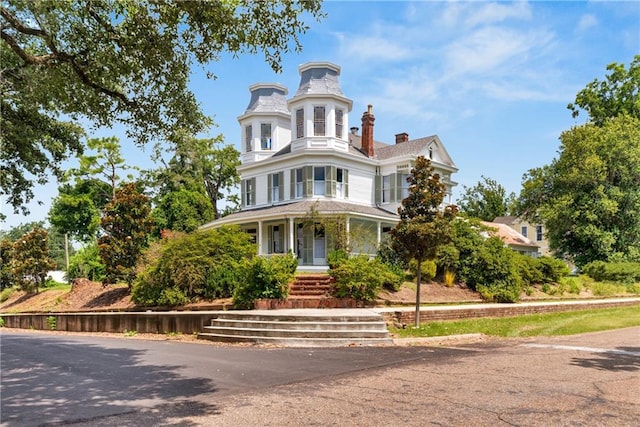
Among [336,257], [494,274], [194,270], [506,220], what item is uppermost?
[506,220]

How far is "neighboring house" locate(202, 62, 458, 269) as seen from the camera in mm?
26391

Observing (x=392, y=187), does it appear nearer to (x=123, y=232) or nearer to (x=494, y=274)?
(x=494, y=274)

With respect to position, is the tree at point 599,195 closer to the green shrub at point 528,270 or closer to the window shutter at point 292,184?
the green shrub at point 528,270

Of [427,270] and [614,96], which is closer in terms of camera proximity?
[427,270]

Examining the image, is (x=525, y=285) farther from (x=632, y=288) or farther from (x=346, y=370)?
(x=346, y=370)

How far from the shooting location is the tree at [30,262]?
105ft

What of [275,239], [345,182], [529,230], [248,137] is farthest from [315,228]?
[529,230]

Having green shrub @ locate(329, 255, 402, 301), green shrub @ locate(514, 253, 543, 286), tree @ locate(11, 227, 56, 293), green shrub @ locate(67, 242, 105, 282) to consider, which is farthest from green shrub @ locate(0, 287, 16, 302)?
green shrub @ locate(514, 253, 543, 286)

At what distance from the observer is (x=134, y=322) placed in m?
16.3

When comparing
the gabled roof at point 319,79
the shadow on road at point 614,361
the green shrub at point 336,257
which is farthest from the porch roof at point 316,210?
the shadow on road at point 614,361

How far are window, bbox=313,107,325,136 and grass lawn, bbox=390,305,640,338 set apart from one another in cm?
1534

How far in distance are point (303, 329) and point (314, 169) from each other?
15.6 m

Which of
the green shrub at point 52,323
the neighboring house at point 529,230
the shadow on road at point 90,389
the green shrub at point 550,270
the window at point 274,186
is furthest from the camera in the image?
the neighboring house at point 529,230

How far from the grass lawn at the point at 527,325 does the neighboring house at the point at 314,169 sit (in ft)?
30.4
